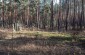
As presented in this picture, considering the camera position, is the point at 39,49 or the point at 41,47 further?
the point at 41,47

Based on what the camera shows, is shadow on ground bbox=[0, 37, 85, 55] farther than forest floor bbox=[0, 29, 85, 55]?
No

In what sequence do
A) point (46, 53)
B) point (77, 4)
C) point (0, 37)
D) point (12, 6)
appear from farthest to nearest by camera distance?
1. point (77, 4)
2. point (12, 6)
3. point (0, 37)
4. point (46, 53)

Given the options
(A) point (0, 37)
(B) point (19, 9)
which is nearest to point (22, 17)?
(B) point (19, 9)

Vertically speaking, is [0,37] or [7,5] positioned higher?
[7,5]

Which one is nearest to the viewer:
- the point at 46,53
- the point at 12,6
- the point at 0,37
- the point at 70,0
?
the point at 46,53

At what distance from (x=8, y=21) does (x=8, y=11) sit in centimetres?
319

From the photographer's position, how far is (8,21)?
6103cm

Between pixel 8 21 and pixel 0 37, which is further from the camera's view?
pixel 8 21

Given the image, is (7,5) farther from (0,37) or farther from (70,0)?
(0,37)

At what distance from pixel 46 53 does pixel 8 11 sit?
173 ft

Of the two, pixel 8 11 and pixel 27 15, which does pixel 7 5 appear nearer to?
pixel 8 11

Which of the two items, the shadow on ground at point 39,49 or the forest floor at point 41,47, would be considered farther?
the forest floor at point 41,47

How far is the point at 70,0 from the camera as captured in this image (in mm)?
64938

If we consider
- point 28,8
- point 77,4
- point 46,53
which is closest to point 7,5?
point 28,8
